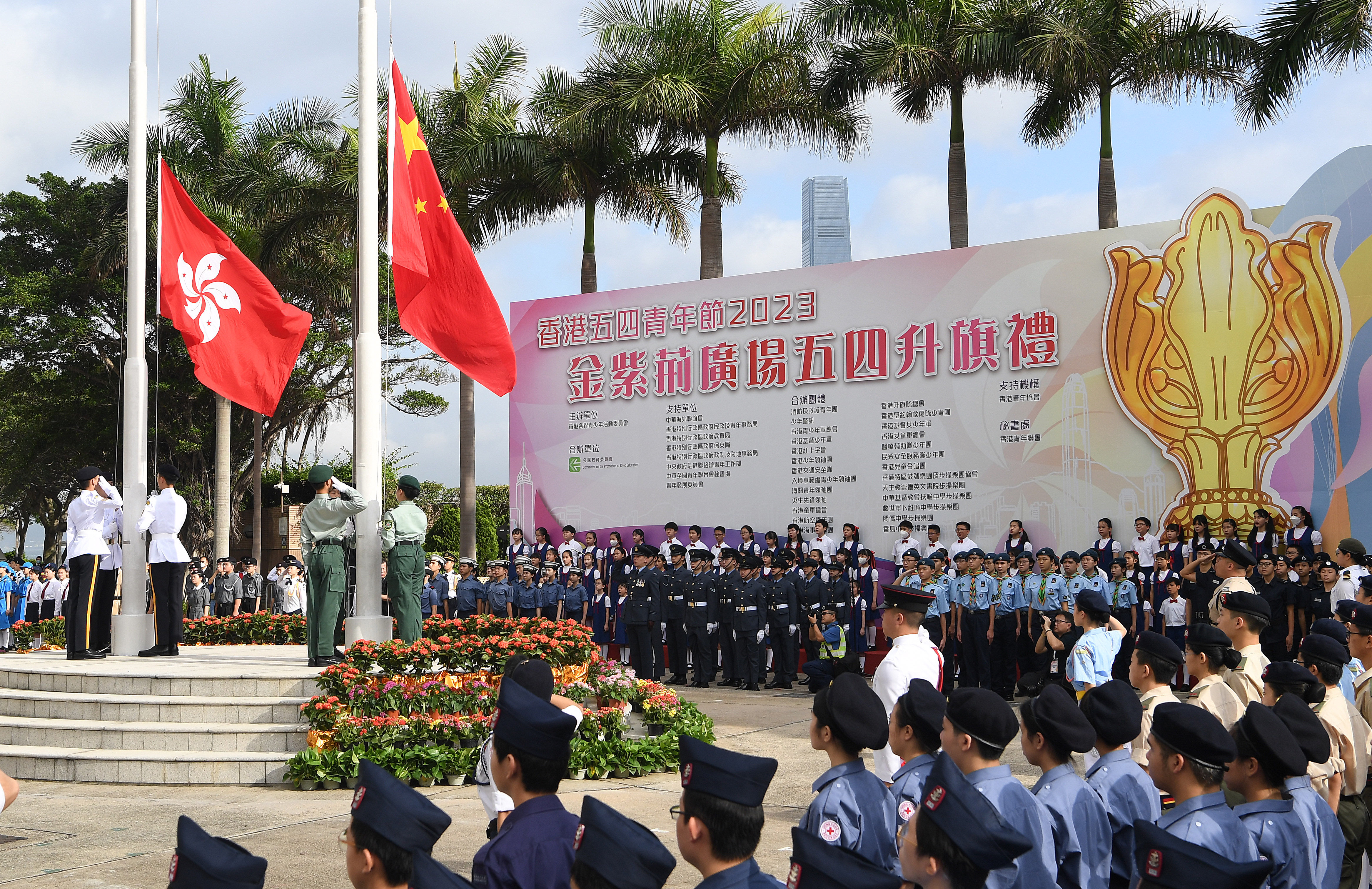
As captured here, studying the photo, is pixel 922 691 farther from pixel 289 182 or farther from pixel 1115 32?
pixel 289 182

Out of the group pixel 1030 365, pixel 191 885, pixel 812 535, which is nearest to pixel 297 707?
→ pixel 191 885

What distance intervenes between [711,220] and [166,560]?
40.1 feet

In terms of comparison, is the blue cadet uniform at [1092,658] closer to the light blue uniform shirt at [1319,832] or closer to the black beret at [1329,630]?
the black beret at [1329,630]

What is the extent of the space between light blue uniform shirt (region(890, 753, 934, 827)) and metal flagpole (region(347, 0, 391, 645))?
666 cm

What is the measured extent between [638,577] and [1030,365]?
599 centimetres

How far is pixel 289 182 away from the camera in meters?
23.5

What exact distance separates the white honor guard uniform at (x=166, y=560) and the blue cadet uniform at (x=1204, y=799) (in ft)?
31.1

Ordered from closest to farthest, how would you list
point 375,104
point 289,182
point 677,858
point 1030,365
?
point 677,858 < point 375,104 < point 1030,365 < point 289,182

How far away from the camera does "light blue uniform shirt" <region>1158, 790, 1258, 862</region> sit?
3621 millimetres

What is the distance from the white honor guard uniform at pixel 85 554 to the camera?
35.8ft

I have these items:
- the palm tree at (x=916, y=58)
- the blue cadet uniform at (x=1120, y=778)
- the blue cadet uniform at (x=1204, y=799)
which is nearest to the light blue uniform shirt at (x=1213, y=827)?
the blue cadet uniform at (x=1204, y=799)

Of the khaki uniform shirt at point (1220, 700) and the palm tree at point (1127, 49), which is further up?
the palm tree at point (1127, 49)

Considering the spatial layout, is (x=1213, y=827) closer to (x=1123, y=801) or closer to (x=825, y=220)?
(x=1123, y=801)

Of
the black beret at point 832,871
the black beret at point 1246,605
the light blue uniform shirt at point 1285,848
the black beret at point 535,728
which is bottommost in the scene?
the light blue uniform shirt at point 1285,848
